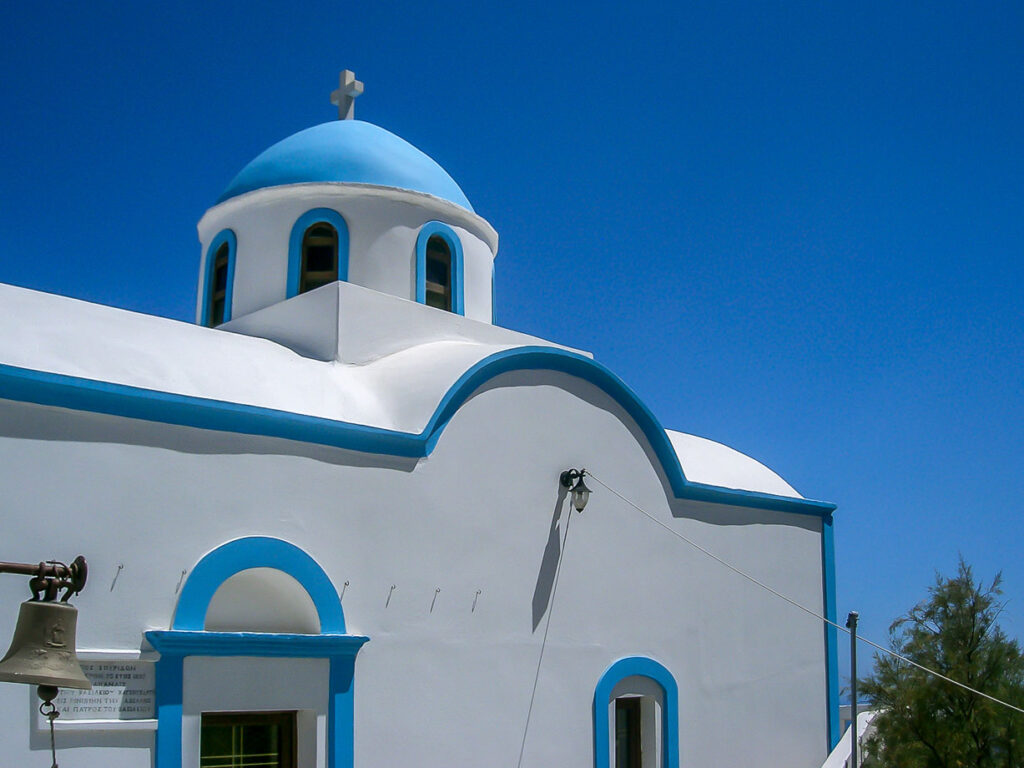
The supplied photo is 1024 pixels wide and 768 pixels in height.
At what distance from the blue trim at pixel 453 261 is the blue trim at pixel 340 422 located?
6.58 ft

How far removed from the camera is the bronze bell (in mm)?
4391

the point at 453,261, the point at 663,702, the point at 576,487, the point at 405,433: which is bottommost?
the point at 663,702

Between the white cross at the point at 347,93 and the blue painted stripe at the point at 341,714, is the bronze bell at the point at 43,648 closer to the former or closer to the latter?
the blue painted stripe at the point at 341,714

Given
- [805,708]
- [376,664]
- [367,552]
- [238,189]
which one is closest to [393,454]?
[367,552]

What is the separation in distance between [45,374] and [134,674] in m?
1.81

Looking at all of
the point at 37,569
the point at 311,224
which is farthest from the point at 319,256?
the point at 37,569

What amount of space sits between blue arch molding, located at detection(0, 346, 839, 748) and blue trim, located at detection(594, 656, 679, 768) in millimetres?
1645

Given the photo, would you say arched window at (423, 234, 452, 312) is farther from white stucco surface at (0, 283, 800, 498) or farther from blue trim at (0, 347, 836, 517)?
blue trim at (0, 347, 836, 517)

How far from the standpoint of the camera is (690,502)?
1092 centimetres

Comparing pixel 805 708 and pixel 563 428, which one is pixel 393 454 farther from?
pixel 805 708

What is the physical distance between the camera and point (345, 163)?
1147cm

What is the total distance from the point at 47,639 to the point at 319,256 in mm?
7136

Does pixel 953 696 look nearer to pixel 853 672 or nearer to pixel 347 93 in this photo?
pixel 853 672

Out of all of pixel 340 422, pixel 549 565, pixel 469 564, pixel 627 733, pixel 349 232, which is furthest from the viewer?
pixel 349 232
